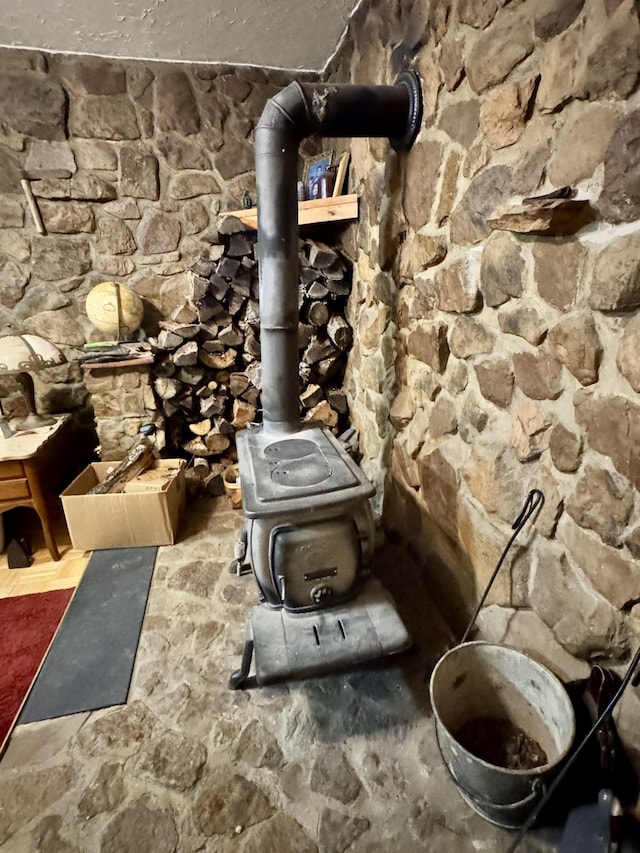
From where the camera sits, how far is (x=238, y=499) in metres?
2.34

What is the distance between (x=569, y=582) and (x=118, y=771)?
4.14 ft

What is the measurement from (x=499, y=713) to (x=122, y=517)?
165 cm

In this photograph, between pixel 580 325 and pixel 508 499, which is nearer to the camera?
pixel 580 325

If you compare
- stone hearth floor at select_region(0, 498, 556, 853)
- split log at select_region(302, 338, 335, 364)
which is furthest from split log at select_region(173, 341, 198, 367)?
stone hearth floor at select_region(0, 498, 556, 853)

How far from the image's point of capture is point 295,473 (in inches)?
56.2

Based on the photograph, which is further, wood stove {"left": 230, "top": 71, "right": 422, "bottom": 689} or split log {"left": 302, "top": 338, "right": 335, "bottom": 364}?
split log {"left": 302, "top": 338, "right": 335, "bottom": 364}

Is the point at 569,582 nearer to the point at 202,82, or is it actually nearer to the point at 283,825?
the point at 283,825

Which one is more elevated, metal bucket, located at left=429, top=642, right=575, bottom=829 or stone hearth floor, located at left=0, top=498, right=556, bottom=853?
Result: metal bucket, located at left=429, top=642, right=575, bottom=829

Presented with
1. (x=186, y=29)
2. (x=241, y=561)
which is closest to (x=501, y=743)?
(x=241, y=561)

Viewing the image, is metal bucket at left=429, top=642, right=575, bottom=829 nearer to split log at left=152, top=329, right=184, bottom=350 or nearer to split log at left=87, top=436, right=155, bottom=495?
split log at left=87, top=436, right=155, bottom=495

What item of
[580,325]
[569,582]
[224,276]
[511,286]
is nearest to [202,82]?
[224,276]

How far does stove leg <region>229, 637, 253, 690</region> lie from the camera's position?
137 centimetres

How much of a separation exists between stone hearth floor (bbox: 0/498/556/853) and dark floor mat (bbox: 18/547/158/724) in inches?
1.8

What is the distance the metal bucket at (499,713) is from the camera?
0.96 metres
